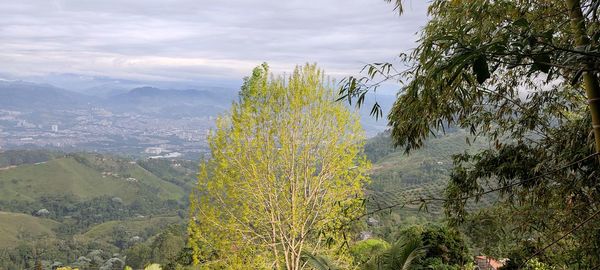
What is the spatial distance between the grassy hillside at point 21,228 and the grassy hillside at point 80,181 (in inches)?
737

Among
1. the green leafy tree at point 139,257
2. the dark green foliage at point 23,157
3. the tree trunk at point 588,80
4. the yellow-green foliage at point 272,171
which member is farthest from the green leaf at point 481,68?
the dark green foliage at point 23,157

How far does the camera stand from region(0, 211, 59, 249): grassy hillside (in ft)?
261

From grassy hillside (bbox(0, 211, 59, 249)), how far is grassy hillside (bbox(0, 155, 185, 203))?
737 inches

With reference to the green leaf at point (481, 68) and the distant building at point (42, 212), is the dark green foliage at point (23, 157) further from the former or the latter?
the green leaf at point (481, 68)

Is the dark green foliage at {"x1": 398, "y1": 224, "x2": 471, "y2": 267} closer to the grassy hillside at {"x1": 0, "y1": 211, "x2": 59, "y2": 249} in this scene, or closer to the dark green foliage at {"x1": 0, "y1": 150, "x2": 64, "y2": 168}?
the grassy hillside at {"x1": 0, "y1": 211, "x2": 59, "y2": 249}

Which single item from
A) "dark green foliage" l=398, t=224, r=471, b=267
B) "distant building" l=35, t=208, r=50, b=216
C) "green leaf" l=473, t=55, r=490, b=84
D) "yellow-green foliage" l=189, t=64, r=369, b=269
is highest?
"green leaf" l=473, t=55, r=490, b=84

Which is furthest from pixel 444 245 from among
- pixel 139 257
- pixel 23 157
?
pixel 23 157

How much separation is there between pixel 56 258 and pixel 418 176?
62491 millimetres

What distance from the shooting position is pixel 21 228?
3361 inches

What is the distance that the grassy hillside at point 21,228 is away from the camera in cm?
7962

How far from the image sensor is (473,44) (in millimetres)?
1640

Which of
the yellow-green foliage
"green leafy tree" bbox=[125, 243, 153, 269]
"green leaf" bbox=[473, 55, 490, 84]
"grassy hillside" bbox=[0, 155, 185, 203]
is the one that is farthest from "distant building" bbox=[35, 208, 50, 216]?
"green leaf" bbox=[473, 55, 490, 84]

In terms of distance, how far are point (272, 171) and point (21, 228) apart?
95.8 m

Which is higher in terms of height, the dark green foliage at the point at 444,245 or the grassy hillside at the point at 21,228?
the dark green foliage at the point at 444,245
